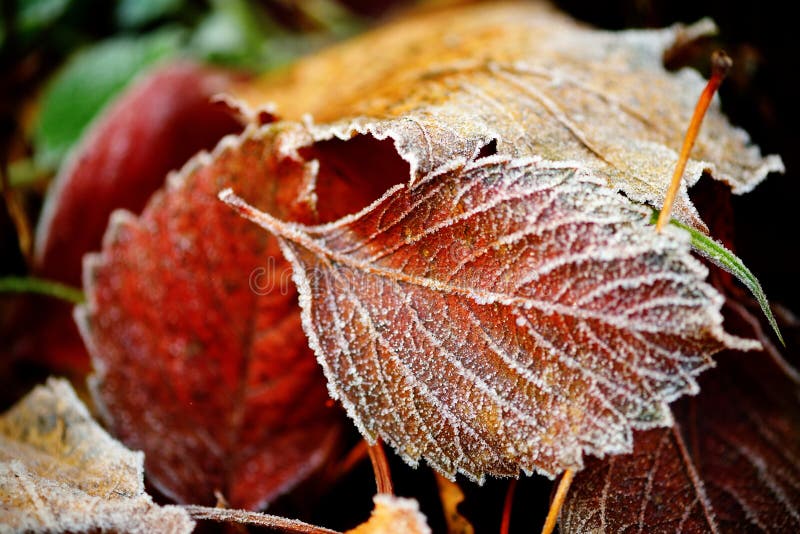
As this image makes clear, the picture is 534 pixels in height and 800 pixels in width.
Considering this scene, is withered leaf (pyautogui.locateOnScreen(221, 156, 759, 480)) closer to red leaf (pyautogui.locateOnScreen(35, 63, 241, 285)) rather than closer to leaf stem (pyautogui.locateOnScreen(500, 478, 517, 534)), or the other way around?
leaf stem (pyautogui.locateOnScreen(500, 478, 517, 534))

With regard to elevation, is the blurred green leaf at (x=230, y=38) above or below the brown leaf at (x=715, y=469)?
above

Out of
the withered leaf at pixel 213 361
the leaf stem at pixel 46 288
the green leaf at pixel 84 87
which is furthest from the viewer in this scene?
the green leaf at pixel 84 87

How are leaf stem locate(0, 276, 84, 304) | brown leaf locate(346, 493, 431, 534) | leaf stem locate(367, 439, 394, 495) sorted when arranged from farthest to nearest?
leaf stem locate(0, 276, 84, 304), leaf stem locate(367, 439, 394, 495), brown leaf locate(346, 493, 431, 534)

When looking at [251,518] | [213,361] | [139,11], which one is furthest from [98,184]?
[251,518]

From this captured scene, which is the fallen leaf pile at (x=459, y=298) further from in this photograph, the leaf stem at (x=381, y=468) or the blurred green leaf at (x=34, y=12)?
the blurred green leaf at (x=34, y=12)

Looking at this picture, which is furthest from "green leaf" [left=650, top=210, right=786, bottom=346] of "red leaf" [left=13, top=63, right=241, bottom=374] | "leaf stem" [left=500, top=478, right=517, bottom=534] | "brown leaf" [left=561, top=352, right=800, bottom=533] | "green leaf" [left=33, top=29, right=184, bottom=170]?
"green leaf" [left=33, top=29, right=184, bottom=170]

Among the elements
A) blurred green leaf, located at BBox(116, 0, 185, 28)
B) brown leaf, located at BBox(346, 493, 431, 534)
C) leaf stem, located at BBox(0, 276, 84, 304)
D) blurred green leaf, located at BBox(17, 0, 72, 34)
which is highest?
blurred green leaf, located at BBox(116, 0, 185, 28)

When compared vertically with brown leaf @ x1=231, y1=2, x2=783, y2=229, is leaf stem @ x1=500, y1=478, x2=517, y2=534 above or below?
below

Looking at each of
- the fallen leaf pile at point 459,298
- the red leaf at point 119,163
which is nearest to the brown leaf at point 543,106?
the fallen leaf pile at point 459,298
